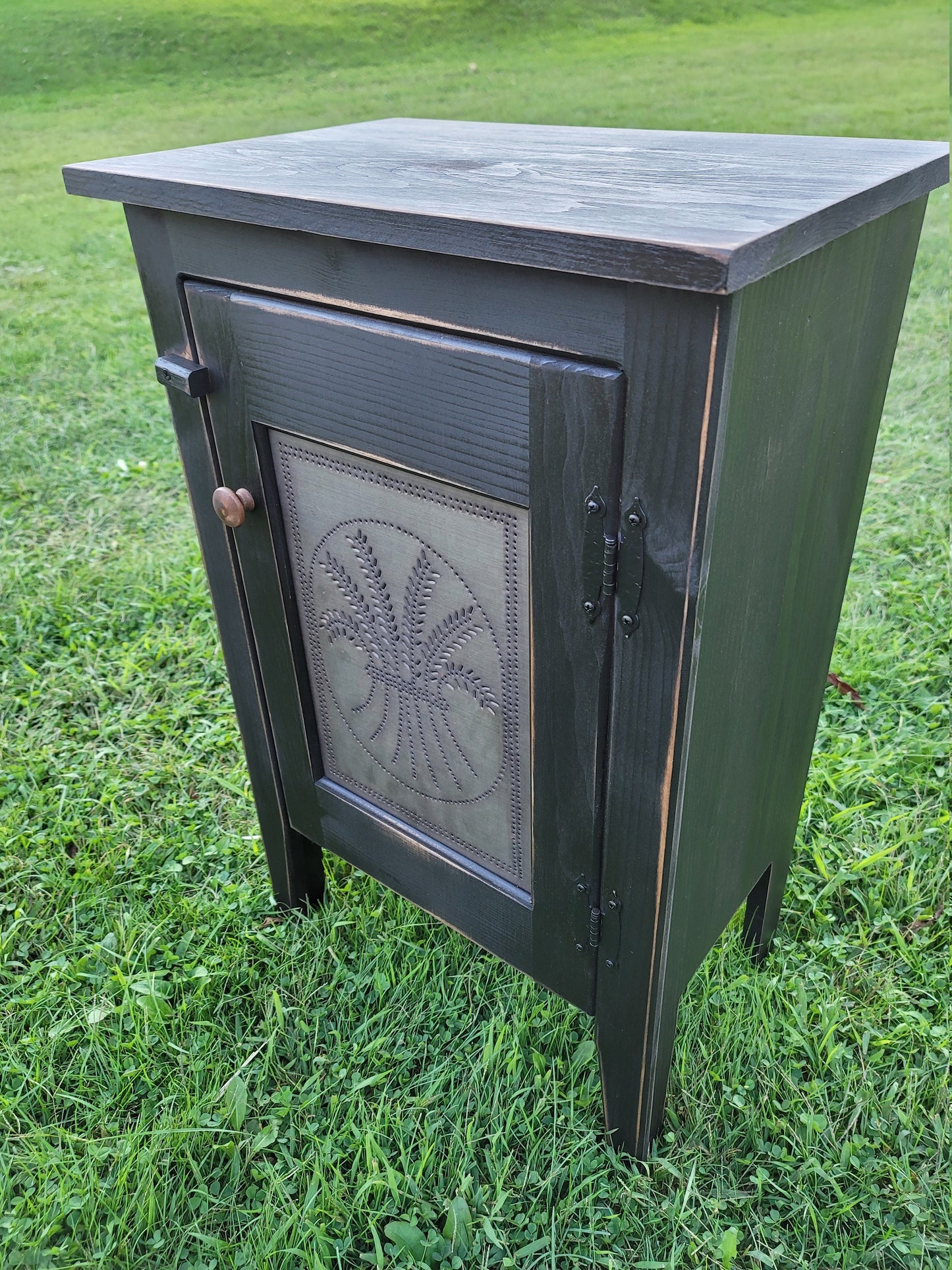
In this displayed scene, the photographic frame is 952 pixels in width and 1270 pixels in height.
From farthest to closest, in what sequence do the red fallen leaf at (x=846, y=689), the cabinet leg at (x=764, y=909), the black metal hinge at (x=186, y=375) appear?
the red fallen leaf at (x=846, y=689), the cabinet leg at (x=764, y=909), the black metal hinge at (x=186, y=375)

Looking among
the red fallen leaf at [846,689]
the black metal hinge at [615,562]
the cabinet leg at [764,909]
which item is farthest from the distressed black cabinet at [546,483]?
the red fallen leaf at [846,689]

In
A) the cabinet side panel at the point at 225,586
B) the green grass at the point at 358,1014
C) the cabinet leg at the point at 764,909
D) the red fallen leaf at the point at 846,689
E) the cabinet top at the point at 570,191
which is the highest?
the cabinet top at the point at 570,191

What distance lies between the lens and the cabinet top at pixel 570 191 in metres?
0.78

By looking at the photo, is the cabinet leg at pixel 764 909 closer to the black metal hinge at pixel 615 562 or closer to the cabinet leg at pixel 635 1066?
the cabinet leg at pixel 635 1066

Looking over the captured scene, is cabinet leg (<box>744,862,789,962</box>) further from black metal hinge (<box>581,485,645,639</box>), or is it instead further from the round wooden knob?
the round wooden knob

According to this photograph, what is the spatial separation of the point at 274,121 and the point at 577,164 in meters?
6.42

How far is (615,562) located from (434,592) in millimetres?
295

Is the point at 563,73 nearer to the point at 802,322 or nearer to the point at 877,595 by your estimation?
the point at 877,595

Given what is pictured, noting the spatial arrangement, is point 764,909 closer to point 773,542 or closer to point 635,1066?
point 635,1066

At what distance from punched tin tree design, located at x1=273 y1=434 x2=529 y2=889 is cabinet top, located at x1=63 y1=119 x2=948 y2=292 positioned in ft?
0.93

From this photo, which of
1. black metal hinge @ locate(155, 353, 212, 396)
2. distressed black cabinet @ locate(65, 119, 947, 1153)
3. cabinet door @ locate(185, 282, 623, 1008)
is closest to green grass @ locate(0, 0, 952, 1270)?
distressed black cabinet @ locate(65, 119, 947, 1153)

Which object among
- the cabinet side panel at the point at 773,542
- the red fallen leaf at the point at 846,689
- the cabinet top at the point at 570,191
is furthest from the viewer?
the red fallen leaf at the point at 846,689

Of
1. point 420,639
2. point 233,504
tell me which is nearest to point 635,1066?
point 420,639

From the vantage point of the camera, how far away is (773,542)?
42.6 inches
